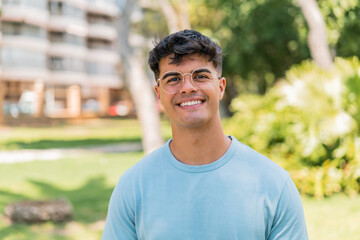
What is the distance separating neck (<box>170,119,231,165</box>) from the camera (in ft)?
6.89

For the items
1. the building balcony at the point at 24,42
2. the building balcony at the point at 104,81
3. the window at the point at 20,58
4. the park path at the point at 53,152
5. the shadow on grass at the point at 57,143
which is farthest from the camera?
the building balcony at the point at 104,81

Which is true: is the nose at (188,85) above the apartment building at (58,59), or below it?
below

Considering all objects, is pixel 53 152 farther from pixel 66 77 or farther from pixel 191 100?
pixel 66 77

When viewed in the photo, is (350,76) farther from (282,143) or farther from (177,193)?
(177,193)

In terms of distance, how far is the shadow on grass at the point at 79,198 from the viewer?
25.6ft

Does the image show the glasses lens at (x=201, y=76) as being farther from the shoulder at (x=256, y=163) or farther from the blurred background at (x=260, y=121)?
the blurred background at (x=260, y=121)

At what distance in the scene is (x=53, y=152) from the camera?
19.0 metres

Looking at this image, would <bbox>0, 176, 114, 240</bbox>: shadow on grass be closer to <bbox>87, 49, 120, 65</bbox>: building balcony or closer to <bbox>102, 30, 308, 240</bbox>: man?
<bbox>102, 30, 308, 240</bbox>: man

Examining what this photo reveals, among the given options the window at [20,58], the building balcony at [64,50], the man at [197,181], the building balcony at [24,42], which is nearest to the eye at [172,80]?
the man at [197,181]

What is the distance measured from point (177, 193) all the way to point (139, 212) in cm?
20

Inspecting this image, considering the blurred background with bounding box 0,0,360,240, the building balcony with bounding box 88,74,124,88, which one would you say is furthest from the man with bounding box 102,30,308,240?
the building balcony with bounding box 88,74,124,88

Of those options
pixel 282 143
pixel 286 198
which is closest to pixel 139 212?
pixel 286 198

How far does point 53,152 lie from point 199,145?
17.6m

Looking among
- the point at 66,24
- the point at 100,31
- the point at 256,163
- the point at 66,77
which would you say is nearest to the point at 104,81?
the point at 100,31
